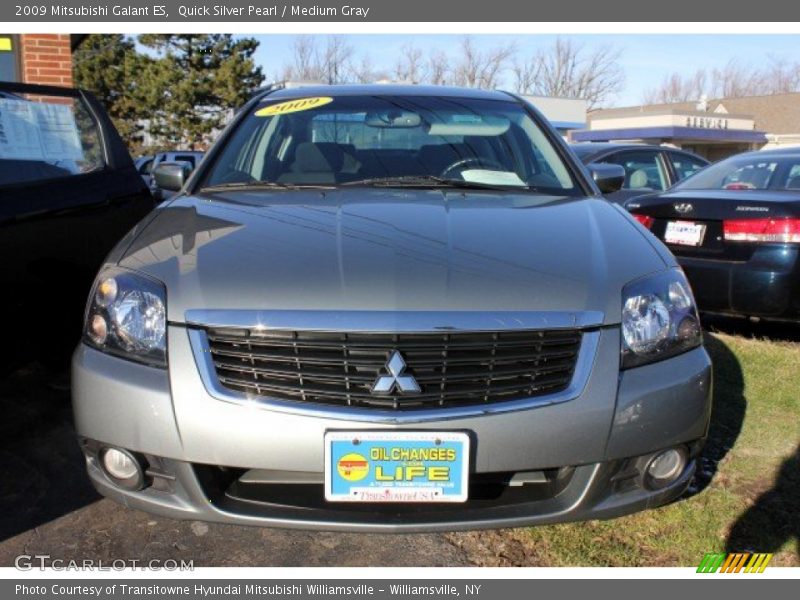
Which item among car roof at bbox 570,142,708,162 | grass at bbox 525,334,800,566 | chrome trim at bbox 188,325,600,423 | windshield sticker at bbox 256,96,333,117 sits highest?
windshield sticker at bbox 256,96,333,117

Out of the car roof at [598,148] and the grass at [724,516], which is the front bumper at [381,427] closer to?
the grass at [724,516]

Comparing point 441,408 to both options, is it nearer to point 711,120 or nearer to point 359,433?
point 359,433

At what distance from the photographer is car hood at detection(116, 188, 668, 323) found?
2.04m

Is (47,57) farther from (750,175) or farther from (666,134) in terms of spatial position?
(666,134)

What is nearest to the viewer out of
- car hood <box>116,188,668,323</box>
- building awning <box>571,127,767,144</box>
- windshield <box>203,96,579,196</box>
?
car hood <box>116,188,668,323</box>

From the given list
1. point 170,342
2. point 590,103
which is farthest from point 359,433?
point 590,103

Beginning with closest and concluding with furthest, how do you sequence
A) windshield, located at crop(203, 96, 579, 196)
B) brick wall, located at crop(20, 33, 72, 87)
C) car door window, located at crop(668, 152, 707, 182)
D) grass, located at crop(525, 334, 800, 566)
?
grass, located at crop(525, 334, 800, 566) < windshield, located at crop(203, 96, 579, 196) < car door window, located at crop(668, 152, 707, 182) < brick wall, located at crop(20, 33, 72, 87)

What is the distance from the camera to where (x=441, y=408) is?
6.46ft

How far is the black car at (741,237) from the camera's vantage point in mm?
4496

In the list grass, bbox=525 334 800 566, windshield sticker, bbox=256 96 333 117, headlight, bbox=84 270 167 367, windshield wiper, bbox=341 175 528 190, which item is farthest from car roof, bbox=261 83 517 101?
grass, bbox=525 334 800 566

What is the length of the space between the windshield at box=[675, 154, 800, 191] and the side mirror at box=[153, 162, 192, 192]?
3.92 meters

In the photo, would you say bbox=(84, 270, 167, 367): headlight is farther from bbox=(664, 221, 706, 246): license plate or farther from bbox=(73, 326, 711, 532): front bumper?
bbox=(664, 221, 706, 246): license plate

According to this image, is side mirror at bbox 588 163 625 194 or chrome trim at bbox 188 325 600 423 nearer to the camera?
chrome trim at bbox 188 325 600 423

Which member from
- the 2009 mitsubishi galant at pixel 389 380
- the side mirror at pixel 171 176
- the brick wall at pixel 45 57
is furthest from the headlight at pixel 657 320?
the brick wall at pixel 45 57
